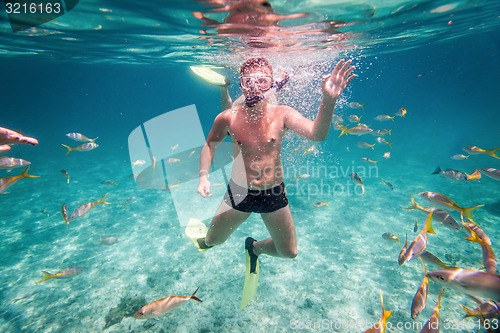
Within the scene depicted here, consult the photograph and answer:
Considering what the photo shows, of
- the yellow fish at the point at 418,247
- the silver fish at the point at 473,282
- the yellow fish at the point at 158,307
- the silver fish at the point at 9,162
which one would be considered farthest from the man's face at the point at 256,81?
the silver fish at the point at 9,162

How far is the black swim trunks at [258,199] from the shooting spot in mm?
3408

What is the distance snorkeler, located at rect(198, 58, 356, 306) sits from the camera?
3096 mm

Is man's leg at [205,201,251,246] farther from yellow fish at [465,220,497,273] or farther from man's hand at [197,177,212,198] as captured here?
yellow fish at [465,220,497,273]

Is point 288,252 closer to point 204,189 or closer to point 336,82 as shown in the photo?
point 204,189

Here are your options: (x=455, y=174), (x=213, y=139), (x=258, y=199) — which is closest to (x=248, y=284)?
(x=258, y=199)

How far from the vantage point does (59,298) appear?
5223 millimetres

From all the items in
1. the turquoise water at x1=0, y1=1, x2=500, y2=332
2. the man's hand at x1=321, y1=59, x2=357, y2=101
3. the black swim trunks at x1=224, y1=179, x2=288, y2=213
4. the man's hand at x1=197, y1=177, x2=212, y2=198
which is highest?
the man's hand at x1=321, y1=59, x2=357, y2=101

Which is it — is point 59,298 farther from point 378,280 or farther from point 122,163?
point 122,163

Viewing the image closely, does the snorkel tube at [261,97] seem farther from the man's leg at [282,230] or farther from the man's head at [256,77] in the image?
the man's leg at [282,230]

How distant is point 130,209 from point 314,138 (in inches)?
412

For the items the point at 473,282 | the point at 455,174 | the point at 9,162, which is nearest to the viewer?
the point at 473,282

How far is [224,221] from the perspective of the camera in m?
3.73

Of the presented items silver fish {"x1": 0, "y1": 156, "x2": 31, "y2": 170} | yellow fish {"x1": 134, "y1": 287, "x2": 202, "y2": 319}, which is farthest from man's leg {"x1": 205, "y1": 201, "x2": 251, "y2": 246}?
silver fish {"x1": 0, "y1": 156, "x2": 31, "y2": 170}

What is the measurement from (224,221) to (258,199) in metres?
0.80
